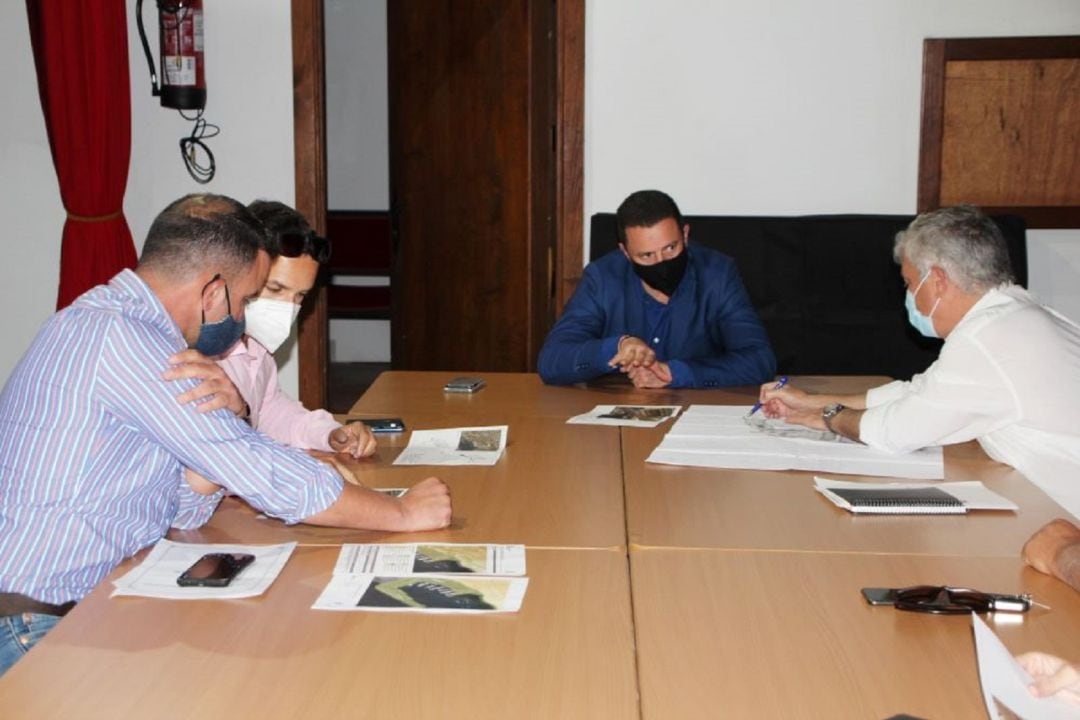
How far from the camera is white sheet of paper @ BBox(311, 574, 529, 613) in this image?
5.65 feet

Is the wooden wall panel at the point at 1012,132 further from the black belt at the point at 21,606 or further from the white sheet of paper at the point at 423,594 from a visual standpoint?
the black belt at the point at 21,606

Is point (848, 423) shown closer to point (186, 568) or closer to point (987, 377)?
point (987, 377)

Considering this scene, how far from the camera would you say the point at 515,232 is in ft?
17.6

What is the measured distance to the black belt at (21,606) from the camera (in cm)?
185

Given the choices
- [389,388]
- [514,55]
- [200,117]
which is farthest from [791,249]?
[200,117]

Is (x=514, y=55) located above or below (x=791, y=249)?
above

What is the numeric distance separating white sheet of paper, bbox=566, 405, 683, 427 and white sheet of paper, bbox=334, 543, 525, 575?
1022mm

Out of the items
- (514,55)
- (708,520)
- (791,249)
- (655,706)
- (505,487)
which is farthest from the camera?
(514,55)

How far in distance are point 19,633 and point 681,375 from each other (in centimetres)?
204

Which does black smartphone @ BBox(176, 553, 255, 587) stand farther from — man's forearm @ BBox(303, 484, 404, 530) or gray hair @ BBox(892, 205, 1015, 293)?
gray hair @ BBox(892, 205, 1015, 293)

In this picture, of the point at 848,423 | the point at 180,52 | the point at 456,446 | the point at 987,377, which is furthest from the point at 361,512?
the point at 180,52

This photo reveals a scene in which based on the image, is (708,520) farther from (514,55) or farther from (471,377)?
(514,55)

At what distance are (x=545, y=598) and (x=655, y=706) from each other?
372 mm

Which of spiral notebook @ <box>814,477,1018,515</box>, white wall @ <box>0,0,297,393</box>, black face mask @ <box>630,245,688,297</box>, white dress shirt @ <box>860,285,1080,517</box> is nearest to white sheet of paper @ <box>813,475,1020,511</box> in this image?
spiral notebook @ <box>814,477,1018,515</box>
